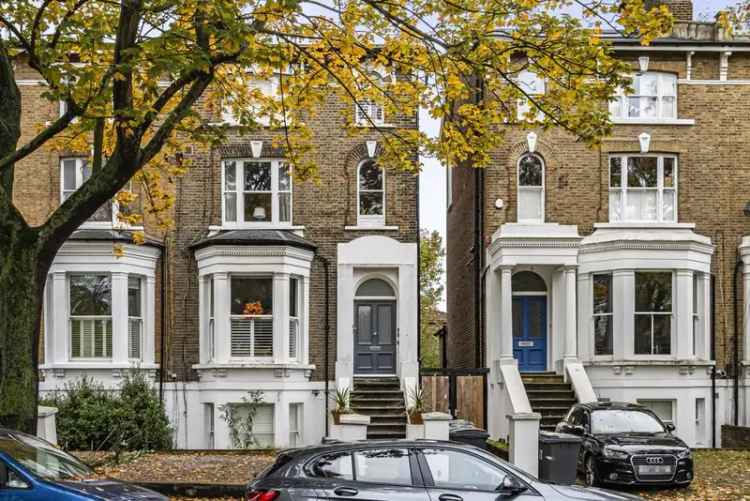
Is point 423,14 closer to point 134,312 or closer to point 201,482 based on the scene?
point 201,482

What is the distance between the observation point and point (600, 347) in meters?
27.0

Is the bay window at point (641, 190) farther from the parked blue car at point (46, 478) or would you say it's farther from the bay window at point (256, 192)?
the parked blue car at point (46, 478)

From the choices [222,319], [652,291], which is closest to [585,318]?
[652,291]

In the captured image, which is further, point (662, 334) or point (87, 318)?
point (662, 334)

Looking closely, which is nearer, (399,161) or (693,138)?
(399,161)

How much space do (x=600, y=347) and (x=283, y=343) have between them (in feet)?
26.7

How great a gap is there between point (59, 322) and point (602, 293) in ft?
45.3

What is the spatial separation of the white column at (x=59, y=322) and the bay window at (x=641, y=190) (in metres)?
14.1

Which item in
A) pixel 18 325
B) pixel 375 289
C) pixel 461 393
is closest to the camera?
pixel 18 325

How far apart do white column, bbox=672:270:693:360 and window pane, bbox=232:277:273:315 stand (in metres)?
10.2

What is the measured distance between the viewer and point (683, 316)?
85.6 feet

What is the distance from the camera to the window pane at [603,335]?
26.8 meters

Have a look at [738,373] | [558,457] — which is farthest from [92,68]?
[738,373]

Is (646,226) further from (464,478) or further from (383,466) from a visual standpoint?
(383,466)
